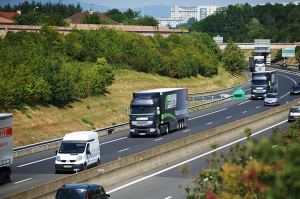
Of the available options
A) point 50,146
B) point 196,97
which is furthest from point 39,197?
point 196,97

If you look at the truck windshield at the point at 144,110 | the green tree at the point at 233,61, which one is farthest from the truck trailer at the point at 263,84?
the green tree at the point at 233,61

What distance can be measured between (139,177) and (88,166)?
2.87 m

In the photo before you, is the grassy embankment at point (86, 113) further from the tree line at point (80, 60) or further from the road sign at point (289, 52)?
the road sign at point (289, 52)

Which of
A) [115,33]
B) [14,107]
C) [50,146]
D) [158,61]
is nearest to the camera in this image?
[50,146]

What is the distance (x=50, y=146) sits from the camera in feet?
173

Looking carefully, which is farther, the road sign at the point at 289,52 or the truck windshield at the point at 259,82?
the road sign at the point at 289,52

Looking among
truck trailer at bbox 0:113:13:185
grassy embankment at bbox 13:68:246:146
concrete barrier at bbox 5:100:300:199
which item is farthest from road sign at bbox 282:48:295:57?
truck trailer at bbox 0:113:13:185

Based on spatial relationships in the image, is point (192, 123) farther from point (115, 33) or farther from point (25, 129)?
point (115, 33)

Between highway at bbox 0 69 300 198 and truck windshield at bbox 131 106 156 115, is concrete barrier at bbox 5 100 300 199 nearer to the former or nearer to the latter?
highway at bbox 0 69 300 198

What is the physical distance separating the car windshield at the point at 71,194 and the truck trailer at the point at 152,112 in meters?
29.2

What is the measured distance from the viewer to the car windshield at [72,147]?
38.8m

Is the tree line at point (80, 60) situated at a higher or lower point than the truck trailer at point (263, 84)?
higher

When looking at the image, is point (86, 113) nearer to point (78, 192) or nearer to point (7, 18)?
point (78, 192)

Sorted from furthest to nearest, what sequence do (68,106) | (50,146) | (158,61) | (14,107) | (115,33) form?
1. (115,33)
2. (158,61)
3. (68,106)
4. (14,107)
5. (50,146)
